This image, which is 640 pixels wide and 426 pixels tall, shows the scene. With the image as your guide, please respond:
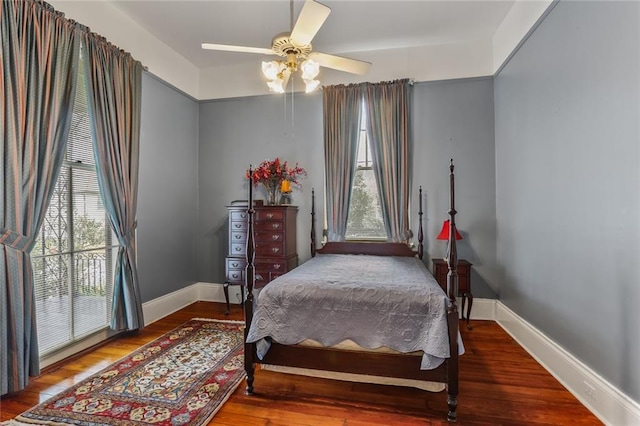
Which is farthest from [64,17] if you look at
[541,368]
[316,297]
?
[541,368]

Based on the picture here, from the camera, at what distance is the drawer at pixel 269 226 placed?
4.11m

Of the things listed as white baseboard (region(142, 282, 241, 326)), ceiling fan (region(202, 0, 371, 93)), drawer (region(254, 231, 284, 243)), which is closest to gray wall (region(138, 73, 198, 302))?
white baseboard (region(142, 282, 241, 326))

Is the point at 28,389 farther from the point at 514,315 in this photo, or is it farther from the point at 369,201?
the point at 514,315

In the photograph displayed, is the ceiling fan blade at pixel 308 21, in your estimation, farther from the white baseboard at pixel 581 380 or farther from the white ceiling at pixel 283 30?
the white baseboard at pixel 581 380

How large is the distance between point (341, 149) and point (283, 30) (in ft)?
5.28

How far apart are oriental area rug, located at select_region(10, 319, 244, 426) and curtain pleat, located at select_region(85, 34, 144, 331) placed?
640 mm

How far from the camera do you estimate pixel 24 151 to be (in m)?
2.38

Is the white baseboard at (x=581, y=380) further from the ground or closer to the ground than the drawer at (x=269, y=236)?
closer to the ground

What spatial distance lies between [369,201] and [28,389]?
3.82 metres

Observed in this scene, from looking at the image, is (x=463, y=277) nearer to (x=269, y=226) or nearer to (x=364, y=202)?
(x=364, y=202)

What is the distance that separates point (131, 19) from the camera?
11.7ft

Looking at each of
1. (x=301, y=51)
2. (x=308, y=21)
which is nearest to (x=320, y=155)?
(x=301, y=51)

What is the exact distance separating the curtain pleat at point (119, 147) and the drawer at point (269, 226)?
4.67ft

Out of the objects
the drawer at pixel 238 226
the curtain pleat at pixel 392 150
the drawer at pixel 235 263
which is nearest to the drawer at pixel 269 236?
the drawer at pixel 238 226
